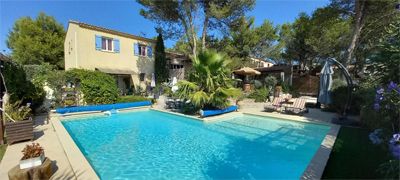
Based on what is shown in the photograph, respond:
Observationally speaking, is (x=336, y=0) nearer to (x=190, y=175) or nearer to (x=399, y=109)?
(x=399, y=109)

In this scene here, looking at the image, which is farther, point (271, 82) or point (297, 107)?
point (271, 82)

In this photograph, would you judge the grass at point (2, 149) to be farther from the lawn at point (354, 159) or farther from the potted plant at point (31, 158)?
the lawn at point (354, 159)

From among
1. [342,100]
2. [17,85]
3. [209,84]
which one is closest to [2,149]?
[17,85]

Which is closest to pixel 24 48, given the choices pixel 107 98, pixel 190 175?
pixel 107 98

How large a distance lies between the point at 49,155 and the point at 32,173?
1.88m

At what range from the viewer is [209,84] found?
40.6 ft

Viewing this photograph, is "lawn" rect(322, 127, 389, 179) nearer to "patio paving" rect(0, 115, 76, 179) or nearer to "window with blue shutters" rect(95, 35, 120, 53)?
"patio paving" rect(0, 115, 76, 179)

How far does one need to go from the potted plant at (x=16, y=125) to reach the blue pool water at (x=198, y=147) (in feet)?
5.93

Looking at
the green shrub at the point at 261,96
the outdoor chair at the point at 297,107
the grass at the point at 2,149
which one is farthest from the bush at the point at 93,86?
the outdoor chair at the point at 297,107

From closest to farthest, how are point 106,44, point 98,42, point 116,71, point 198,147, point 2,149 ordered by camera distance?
1. point 2,149
2. point 198,147
3. point 98,42
4. point 116,71
5. point 106,44

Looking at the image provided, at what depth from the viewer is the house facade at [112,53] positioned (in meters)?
19.5

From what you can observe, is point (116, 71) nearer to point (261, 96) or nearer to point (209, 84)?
point (209, 84)

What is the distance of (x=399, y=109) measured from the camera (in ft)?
12.2

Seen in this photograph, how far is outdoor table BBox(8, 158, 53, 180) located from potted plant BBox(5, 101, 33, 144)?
341 centimetres
